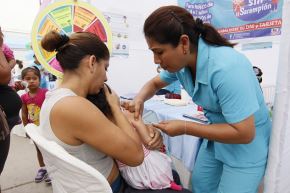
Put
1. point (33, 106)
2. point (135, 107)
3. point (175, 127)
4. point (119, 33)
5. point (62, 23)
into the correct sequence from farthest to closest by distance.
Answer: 1. point (119, 33)
2. point (33, 106)
3. point (62, 23)
4. point (135, 107)
5. point (175, 127)

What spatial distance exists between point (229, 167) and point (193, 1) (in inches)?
77.7

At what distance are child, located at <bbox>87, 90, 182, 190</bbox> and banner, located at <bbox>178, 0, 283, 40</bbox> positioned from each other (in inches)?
59.3

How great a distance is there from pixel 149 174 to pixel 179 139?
0.56 meters

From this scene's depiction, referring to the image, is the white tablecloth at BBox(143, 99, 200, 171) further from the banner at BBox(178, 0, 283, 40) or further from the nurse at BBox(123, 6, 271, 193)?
the banner at BBox(178, 0, 283, 40)

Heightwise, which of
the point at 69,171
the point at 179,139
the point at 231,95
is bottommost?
the point at 179,139

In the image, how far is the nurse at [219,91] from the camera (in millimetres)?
796

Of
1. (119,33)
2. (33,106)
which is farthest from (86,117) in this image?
(119,33)

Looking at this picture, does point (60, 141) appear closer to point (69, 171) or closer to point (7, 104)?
point (69, 171)

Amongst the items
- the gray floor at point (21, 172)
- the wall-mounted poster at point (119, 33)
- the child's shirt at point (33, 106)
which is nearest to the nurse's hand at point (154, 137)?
the gray floor at point (21, 172)

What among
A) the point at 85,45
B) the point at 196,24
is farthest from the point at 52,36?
the point at 196,24

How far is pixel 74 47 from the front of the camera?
0.88 meters

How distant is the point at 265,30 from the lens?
1.97 metres

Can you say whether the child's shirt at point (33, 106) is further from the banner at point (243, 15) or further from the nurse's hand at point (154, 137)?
the banner at point (243, 15)

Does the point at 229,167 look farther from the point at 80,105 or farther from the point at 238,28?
the point at 238,28
